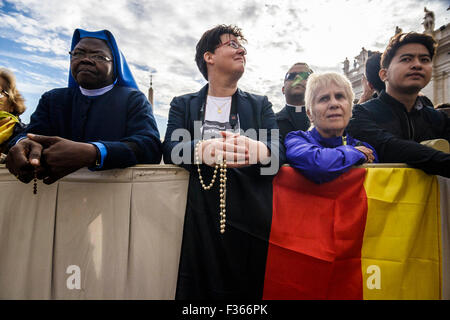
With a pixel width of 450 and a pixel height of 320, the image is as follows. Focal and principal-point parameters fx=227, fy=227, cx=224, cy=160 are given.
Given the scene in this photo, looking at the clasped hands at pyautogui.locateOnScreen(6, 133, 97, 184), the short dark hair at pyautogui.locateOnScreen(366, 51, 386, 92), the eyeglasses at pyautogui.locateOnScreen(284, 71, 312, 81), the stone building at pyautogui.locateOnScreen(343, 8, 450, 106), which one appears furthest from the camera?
the stone building at pyautogui.locateOnScreen(343, 8, 450, 106)

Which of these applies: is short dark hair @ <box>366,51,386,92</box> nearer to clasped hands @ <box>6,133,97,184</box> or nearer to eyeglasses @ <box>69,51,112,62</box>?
eyeglasses @ <box>69,51,112,62</box>

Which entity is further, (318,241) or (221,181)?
(318,241)

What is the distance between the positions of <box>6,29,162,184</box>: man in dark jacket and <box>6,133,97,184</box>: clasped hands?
175 mm

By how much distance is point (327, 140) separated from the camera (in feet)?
5.81

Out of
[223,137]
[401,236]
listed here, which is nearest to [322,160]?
[223,137]

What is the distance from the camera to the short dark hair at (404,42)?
77.5 inches

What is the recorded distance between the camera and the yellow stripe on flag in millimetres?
1580

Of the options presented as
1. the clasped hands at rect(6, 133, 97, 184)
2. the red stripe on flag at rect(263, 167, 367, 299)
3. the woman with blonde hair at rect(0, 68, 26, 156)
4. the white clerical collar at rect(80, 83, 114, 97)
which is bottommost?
the red stripe on flag at rect(263, 167, 367, 299)

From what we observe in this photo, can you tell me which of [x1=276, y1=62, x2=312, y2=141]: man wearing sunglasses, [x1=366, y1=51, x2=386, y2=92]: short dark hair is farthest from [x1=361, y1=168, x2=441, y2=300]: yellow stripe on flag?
[x1=276, y1=62, x2=312, y2=141]: man wearing sunglasses

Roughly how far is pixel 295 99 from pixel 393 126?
5.14 feet

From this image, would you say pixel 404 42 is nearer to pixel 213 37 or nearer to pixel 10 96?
pixel 213 37

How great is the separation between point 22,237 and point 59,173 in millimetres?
664

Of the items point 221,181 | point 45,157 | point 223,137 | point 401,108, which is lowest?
point 221,181
